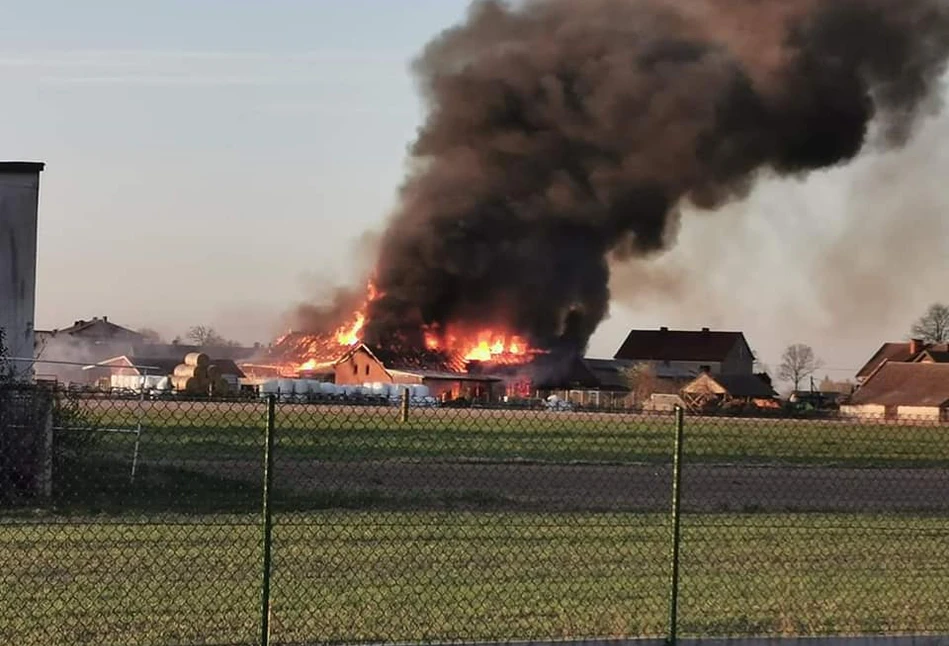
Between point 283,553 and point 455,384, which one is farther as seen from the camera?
point 455,384

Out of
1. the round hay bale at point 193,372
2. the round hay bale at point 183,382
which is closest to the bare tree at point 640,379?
the round hay bale at point 193,372

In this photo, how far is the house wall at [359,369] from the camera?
67.0 meters

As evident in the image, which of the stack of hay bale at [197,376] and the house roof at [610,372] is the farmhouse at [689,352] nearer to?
the house roof at [610,372]

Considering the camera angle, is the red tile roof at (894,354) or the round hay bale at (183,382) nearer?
the round hay bale at (183,382)

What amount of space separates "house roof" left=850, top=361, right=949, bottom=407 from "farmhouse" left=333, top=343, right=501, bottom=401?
1868 cm

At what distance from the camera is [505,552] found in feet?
35.7

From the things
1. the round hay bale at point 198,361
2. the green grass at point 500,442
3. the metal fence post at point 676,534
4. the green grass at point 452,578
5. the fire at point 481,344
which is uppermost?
the fire at point 481,344

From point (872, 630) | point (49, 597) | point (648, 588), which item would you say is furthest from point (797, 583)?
point (49, 597)

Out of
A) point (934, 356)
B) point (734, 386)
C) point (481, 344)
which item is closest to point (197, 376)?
point (481, 344)

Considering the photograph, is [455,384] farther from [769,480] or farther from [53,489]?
[53,489]

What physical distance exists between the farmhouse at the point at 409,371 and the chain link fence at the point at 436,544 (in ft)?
142

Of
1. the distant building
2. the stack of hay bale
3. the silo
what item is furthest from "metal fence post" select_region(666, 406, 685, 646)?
the distant building

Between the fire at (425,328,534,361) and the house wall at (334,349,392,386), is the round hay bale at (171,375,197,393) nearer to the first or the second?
the house wall at (334,349,392,386)

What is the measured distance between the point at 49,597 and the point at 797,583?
16.9 feet
